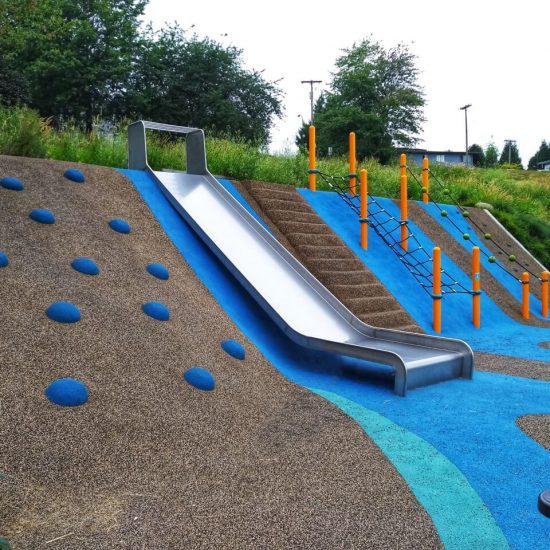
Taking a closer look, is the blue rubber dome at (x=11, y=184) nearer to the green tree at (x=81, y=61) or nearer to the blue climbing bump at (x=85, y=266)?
the blue climbing bump at (x=85, y=266)

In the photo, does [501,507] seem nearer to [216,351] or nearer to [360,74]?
[216,351]

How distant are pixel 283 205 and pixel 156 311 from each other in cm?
463

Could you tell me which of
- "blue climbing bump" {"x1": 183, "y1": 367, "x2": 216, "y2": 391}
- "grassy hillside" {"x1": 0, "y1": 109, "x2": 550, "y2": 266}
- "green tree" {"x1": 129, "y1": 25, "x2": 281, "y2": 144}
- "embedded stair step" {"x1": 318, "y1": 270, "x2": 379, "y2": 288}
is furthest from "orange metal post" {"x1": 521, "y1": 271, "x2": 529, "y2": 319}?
"green tree" {"x1": 129, "y1": 25, "x2": 281, "y2": 144}

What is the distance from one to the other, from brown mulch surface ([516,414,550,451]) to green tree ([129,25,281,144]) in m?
26.4

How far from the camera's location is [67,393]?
11.4ft

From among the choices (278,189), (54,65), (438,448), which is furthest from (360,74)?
(438,448)

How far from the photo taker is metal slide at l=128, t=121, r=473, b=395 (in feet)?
17.9

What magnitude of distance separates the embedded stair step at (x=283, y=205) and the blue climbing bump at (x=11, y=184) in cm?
378

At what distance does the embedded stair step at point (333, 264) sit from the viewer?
791 centimetres

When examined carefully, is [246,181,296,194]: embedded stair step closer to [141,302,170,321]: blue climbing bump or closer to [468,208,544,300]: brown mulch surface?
[141,302,170,321]: blue climbing bump

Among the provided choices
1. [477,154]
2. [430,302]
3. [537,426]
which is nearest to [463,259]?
[430,302]

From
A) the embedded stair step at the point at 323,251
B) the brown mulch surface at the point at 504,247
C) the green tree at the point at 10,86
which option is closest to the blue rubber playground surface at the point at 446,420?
the embedded stair step at the point at 323,251

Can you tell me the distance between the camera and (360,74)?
3834 cm

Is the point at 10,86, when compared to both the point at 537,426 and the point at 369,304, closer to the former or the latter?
the point at 369,304
